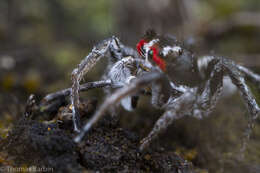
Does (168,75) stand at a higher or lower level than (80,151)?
higher

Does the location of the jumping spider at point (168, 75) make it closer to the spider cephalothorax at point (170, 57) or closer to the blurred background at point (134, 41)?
the spider cephalothorax at point (170, 57)

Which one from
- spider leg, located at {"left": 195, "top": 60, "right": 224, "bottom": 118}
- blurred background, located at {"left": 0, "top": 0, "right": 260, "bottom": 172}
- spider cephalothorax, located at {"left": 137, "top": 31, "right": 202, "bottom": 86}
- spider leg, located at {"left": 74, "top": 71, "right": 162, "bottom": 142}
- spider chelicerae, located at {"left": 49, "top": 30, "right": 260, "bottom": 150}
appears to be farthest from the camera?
blurred background, located at {"left": 0, "top": 0, "right": 260, "bottom": 172}

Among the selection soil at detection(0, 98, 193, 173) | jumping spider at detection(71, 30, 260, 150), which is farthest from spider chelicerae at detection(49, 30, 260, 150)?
soil at detection(0, 98, 193, 173)

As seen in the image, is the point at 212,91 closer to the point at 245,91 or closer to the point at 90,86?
the point at 245,91

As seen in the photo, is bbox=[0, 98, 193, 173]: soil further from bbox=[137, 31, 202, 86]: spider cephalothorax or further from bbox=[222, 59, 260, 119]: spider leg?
bbox=[222, 59, 260, 119]: spider leg

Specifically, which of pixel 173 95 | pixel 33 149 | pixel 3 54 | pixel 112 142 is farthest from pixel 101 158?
pixel 3 54

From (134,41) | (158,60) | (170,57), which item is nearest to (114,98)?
(158,60)

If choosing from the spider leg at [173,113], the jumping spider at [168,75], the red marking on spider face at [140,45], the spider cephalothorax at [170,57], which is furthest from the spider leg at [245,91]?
the red marking on spider face at [140,45]
